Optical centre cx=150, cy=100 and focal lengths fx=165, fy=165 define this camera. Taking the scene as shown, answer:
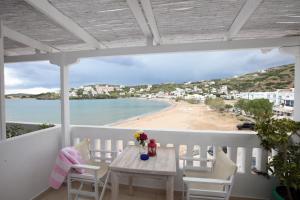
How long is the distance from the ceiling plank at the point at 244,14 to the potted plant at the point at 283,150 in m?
1.26

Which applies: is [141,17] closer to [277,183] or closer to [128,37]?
[128,37]

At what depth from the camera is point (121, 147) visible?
2895 mm

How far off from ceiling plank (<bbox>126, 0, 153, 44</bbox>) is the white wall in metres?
2.24

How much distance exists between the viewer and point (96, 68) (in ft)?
36.6

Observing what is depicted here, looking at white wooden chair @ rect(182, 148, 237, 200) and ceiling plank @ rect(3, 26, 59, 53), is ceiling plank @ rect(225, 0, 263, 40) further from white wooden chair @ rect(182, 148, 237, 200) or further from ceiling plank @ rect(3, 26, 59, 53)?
ceiling plank @ rect(3, 26, 59, 53)

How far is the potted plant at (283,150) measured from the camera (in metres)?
1.89

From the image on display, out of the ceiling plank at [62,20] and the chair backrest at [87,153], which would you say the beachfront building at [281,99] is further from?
the ceiling plank at [62,20]

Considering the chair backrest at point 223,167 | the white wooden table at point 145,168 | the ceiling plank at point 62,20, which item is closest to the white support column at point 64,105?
the ceiling plank at point 62,20

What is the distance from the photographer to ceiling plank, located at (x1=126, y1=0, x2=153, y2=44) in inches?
69.8

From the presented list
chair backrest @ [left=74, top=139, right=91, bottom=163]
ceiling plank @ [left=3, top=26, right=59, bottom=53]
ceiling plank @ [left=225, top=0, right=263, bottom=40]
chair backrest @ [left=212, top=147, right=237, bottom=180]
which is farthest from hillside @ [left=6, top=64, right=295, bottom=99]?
chair backrest @ [left=212, top=147, right=237, bottom=180]

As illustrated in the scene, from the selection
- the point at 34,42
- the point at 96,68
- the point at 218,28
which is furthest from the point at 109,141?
the point at 96,68

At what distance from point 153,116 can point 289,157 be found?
12.5 metres

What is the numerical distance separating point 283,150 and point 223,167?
80 centimetres

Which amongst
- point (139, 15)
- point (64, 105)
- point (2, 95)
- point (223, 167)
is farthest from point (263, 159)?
point (2, 95)
